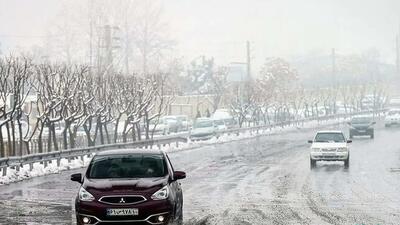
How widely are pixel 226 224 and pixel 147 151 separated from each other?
2.03 metres

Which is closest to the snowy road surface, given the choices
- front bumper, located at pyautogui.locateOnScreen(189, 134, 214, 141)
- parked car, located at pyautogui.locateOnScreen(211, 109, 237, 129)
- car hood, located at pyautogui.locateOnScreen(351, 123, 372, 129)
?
front bumper, located at pyautogui.locateOnScreen(189, 134, 214, 141)

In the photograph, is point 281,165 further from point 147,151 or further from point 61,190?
point 147,151

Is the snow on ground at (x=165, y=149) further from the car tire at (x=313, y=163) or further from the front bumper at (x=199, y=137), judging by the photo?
the car tire at (x=313, y=163)

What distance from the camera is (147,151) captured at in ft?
49.9

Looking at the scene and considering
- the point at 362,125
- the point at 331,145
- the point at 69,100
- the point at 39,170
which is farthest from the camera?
the point at 362,125

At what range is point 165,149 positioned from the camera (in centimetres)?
4853

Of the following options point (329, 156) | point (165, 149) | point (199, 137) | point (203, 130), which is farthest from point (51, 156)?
point (203, 130)

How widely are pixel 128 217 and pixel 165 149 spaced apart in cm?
3534

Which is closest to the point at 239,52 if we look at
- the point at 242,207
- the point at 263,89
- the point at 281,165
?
the point at 263,89

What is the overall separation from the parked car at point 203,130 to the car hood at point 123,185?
44.0 m

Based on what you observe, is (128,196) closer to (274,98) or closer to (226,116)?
(226,116)

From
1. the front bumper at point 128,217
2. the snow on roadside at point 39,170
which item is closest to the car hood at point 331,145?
the snow on roadside at point 39,170

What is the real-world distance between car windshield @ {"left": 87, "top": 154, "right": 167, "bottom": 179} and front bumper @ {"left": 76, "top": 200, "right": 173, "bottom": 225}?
1.18 metres

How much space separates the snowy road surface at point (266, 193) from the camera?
16500 millimetres
